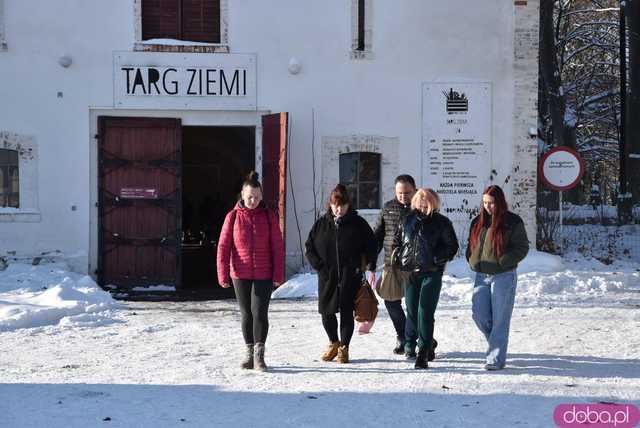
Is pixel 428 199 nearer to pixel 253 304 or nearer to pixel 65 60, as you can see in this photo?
pixel 253 304

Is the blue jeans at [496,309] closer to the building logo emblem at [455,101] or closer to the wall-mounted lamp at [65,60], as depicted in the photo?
the building logo emblem at [455,101]

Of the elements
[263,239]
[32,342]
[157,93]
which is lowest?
[32,342]

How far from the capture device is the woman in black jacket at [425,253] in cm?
796

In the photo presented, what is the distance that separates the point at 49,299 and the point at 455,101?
7.44m

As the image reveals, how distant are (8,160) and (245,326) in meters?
8.30

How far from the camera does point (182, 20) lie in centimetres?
1494

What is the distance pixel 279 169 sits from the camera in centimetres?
1443

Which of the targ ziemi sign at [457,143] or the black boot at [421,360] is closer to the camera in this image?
the black boot at [421,360]

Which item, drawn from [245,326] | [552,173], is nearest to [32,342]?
[245,326]

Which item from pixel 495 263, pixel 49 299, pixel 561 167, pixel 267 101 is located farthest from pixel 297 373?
pixel 561 167

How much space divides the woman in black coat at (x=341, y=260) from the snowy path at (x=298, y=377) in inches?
17.0

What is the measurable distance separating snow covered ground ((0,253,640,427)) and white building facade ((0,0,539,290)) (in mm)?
3112

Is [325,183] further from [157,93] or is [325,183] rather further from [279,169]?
[157,93]

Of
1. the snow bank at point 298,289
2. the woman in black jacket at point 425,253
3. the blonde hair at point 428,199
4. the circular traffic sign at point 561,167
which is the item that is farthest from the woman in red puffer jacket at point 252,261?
the circular traffic sign at point 561,167
